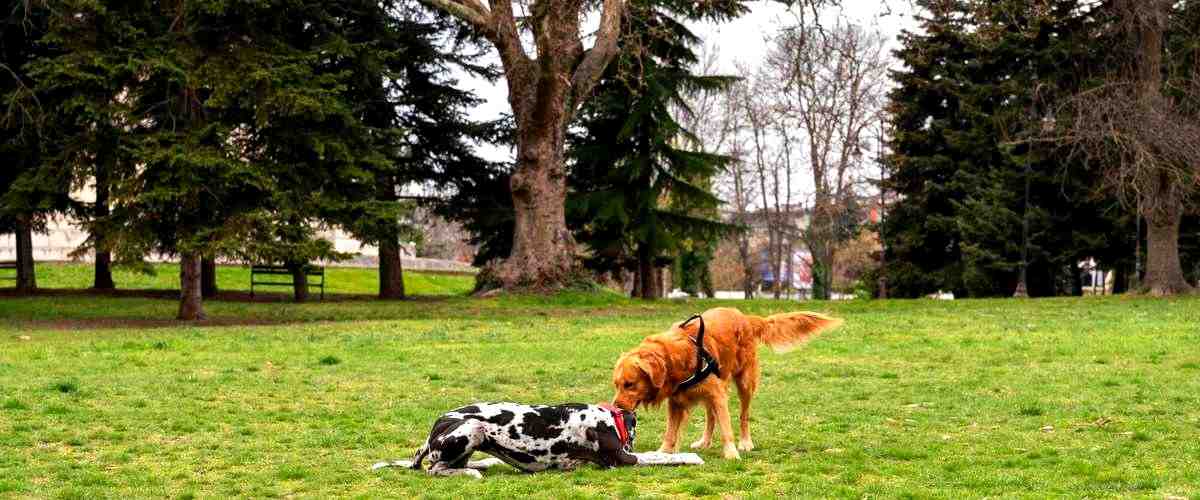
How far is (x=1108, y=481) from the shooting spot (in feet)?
26.9

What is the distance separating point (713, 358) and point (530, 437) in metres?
1.50

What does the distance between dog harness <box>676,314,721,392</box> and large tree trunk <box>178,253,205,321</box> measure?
19082mm

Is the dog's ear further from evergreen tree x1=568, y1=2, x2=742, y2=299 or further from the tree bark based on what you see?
evergreen tree x1=568, y1=2, x2=742, y2=299

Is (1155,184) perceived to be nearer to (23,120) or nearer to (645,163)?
(645,163)

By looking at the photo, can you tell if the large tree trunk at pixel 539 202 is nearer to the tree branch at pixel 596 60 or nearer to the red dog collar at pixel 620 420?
the tree branch at pixel 596 60

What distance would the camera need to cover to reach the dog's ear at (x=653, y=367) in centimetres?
862

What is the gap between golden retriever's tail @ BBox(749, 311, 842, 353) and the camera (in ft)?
32.7

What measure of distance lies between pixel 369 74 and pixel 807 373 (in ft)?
60.8

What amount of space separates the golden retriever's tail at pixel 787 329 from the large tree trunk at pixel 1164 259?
28.2 metres

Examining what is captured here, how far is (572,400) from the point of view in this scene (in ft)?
43.1

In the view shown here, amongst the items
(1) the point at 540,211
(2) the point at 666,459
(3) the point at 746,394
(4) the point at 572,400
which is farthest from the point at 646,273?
(2) the point at 666,459

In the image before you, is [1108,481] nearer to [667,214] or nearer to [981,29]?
[981,29]

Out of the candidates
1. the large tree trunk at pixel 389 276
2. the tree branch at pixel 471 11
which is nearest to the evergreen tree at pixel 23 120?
the tree branch at pixel 471 11

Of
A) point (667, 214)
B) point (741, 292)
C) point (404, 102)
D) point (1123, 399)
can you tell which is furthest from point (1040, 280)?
point (741, 292)
